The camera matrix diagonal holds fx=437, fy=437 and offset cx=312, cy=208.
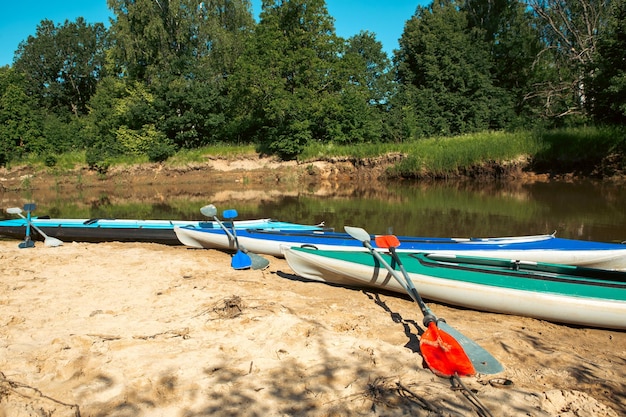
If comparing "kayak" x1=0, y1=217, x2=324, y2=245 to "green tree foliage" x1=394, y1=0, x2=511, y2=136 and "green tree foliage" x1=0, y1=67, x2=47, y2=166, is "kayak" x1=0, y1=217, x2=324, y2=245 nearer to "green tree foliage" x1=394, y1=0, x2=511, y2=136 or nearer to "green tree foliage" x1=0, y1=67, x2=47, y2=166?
"green tree foliage" x1=394, y1=0, x2=511, y2=136

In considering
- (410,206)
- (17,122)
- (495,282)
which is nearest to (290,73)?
(410,206)

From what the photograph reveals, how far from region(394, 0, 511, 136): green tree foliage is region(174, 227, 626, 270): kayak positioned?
74.1 feet

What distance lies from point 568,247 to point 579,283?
224cm

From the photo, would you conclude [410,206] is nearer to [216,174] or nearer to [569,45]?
[216,174]

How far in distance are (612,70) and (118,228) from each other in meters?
18.6

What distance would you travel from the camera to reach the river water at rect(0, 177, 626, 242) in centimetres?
1006

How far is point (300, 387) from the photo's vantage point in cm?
314

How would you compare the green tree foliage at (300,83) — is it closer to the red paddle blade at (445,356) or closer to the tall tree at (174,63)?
the tall tree at (174,63)

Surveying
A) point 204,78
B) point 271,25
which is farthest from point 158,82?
point 271,25

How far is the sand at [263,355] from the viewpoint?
2.92 metres

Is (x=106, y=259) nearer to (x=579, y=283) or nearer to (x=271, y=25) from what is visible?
(x=579, y=283)

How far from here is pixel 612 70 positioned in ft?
56.1

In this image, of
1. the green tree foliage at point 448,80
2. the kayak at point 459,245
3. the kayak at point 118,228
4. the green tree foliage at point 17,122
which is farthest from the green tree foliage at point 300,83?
the kayak at point 459,245

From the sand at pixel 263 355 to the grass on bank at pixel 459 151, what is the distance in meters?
16.6
